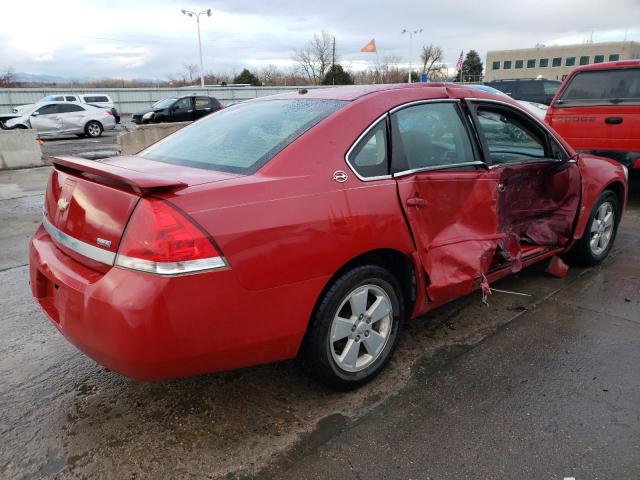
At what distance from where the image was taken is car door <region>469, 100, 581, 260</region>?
12.0ft

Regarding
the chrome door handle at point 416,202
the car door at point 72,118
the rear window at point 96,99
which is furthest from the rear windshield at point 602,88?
the rear window at point 96,99

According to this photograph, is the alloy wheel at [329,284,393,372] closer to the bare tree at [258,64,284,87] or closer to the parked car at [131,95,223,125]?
the parked car at [131,95,223,125]

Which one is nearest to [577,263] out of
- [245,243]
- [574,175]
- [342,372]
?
[574,175]

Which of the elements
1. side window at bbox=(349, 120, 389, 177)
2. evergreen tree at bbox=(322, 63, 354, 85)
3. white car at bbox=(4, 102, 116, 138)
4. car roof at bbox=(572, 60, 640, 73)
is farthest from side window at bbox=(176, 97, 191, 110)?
evergreen tree at bbox=(322, 63, 354, 85)

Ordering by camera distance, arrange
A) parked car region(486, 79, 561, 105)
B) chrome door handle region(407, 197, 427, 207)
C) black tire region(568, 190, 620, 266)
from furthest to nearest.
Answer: parked car region(486, 79, 561, 105) < black tire region(568, 190, 620, 266) < chrome door handle region(407, 197, 427, 207)

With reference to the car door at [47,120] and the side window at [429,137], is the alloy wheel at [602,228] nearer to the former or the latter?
the side window at [429,137]

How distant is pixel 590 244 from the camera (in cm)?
447

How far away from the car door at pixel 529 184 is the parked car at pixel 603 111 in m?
3.11

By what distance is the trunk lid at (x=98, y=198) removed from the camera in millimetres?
2072

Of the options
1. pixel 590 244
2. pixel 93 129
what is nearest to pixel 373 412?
pixel 590 244

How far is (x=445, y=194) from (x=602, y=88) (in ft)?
18.3

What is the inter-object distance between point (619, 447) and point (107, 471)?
2340 millimetres

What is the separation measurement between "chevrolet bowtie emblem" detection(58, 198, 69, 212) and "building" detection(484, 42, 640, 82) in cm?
8507

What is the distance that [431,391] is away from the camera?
2.73m
